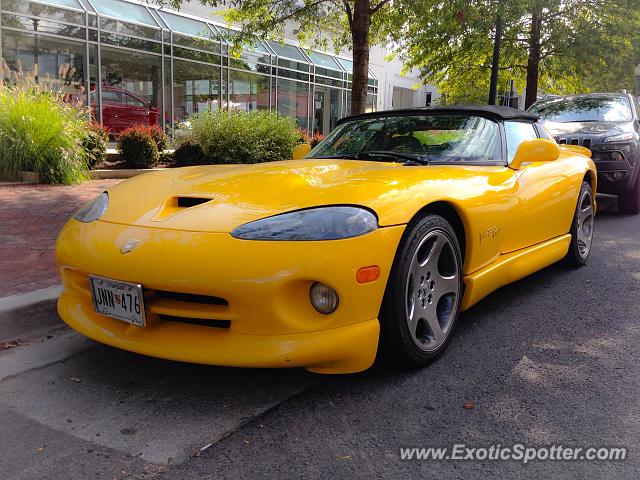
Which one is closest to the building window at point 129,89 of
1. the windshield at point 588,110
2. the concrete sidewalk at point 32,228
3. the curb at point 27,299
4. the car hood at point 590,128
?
the concrete sidewalk at point 32,228

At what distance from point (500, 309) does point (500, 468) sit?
1928 mm

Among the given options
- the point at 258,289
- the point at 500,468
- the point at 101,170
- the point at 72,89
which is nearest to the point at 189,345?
the point at 258,289

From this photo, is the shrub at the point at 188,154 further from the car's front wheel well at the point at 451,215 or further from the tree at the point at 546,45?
the car's front wheel well at the point at 451,215

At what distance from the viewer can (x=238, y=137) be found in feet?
37.1

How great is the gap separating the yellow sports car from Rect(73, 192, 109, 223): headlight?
0.01 m

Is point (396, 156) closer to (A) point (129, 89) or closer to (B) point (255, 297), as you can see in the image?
(B) point (255, 297)

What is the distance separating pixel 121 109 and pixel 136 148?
4713mm

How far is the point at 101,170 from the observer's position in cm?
996

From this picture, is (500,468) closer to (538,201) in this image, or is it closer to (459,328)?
(459,328)

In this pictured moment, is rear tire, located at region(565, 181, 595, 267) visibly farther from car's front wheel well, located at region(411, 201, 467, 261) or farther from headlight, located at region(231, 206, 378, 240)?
headlight, located at region(231, 206, 378, 240)

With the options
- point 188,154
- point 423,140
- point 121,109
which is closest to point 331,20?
point 188,154

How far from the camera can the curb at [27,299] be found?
10.8ft

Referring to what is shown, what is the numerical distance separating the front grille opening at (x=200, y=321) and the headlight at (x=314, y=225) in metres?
0.39

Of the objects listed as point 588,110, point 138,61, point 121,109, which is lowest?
point 588,110
